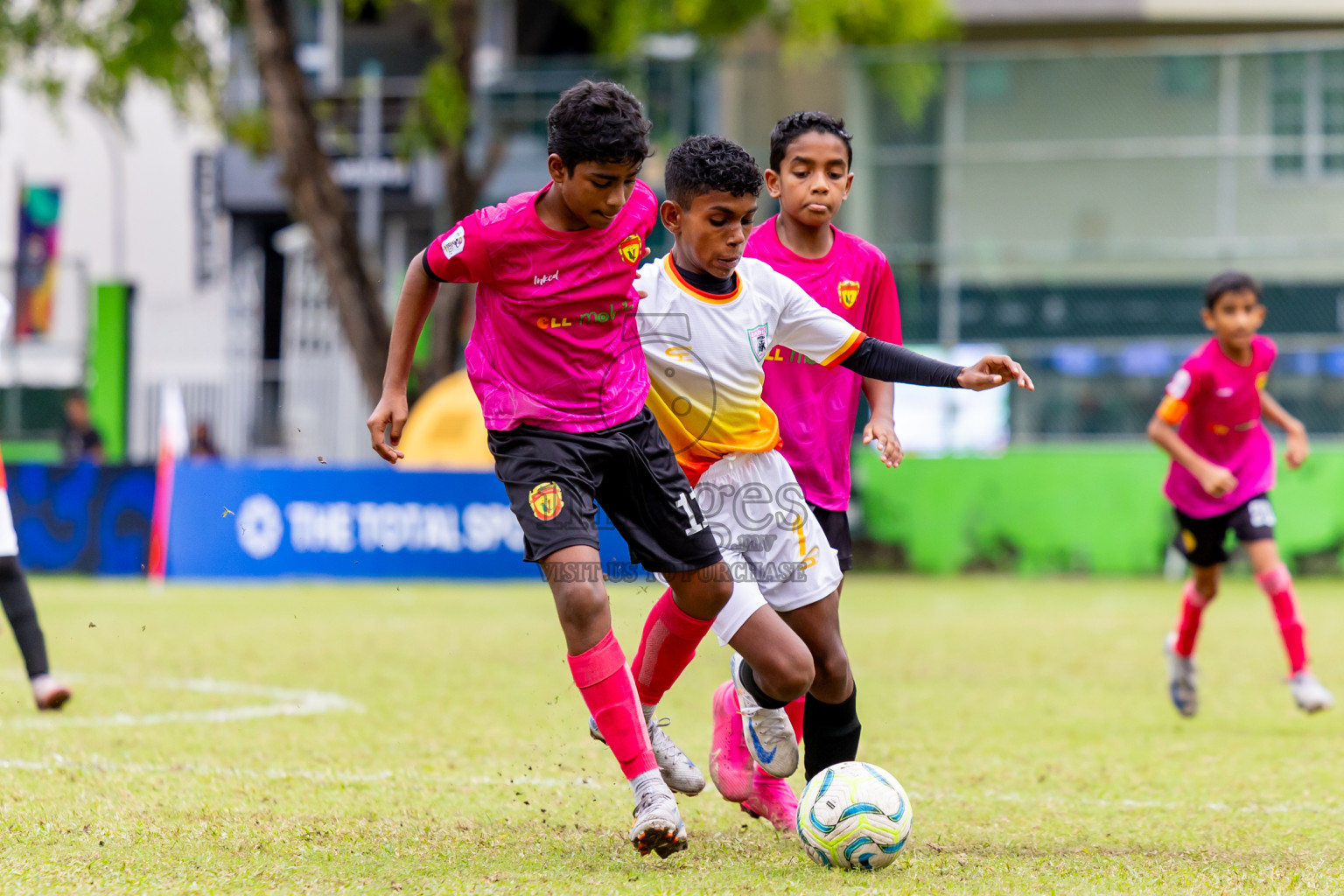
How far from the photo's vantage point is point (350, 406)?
2264 centimetres

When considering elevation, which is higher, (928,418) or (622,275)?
(622,275)

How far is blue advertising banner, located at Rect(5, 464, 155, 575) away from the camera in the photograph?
15320 millimetres

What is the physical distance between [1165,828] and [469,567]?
35.7 feet

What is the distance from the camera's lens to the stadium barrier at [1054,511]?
16016 millimetres

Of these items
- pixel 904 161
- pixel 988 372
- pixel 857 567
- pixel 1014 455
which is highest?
pixel 904 161

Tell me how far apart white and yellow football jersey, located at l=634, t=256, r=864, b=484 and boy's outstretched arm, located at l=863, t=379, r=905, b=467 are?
0.87ft

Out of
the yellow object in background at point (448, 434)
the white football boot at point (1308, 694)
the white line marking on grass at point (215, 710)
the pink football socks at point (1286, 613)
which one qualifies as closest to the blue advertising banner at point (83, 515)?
the yellow object in background at point (448, 434)

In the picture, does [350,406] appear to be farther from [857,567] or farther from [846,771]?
[846,771]

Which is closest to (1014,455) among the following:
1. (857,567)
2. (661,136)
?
(857,567)

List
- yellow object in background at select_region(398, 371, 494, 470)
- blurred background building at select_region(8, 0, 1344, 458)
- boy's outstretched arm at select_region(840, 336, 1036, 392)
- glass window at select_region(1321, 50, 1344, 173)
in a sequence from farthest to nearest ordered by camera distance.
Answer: glass window at select_region(1321, 50, 1344, 173)
blurred background building at select_region(8, 0, 1344, 458)
yellow object in background at select_region(398, 371, 494, 470)
boy's outstretched arm at select_region(840, 336, 1036, 392)

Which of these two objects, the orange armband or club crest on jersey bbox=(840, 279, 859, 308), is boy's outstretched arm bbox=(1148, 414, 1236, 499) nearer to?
the orange armband

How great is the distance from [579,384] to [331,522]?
10.9m

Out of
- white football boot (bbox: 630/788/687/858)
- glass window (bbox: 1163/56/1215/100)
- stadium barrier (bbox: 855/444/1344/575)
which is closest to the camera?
white football boot (bbox: 630/788/687/858)

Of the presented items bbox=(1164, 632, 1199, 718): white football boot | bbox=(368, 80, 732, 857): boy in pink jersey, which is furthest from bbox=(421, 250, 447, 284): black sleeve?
bbox=(1164, 632, 1199, 718): white football boot
